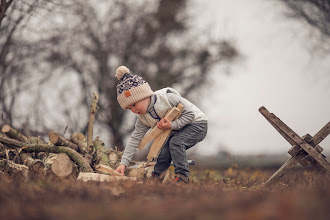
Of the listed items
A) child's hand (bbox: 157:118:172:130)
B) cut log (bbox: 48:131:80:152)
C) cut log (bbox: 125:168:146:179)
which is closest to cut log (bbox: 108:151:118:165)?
cut log (bbox: 125:168:146:179)

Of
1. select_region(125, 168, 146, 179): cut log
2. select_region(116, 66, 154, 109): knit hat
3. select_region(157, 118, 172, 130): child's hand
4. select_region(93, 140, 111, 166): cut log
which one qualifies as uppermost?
select_region(116, 66, 154, 109): knit hat

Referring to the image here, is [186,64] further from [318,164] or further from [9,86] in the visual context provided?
[318,164]

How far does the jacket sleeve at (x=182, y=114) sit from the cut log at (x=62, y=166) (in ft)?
6.01

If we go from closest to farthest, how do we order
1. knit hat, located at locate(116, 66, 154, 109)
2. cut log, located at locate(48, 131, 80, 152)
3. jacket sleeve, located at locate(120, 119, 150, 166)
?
knit hat, located at locate(116, 66, 154, 109)
jacket sleeve, located at locate(120, 119, 150, 166)
cut log, located at locate(48, 131, 80, 152)

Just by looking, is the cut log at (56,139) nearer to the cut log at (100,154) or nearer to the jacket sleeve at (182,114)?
the cut log at (100,154)

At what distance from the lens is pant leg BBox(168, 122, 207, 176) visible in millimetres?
5770

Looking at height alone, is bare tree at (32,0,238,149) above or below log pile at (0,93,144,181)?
above

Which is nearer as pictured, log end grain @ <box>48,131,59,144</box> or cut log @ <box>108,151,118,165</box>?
log end grain @ <box>48,131,59,144</box>

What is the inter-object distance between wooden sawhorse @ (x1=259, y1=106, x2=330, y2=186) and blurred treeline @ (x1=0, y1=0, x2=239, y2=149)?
6.32 meters

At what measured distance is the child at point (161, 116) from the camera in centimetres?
566

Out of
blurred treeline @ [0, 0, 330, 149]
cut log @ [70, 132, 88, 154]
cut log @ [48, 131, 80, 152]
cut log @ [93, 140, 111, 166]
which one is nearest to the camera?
A: cut log @ [48, 131, 80, 152]

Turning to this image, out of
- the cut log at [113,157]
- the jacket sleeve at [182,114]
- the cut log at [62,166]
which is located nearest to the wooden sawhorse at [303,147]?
the jacket sleeve at [182,114]

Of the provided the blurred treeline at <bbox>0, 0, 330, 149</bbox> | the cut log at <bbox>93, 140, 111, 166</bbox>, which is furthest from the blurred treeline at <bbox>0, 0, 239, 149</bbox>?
the cut log at <bbox>93, 140, 111, 166</bbox>

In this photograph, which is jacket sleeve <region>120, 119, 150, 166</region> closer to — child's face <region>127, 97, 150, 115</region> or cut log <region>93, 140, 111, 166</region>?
child's face <region>127, 97, 150, 115</region>
